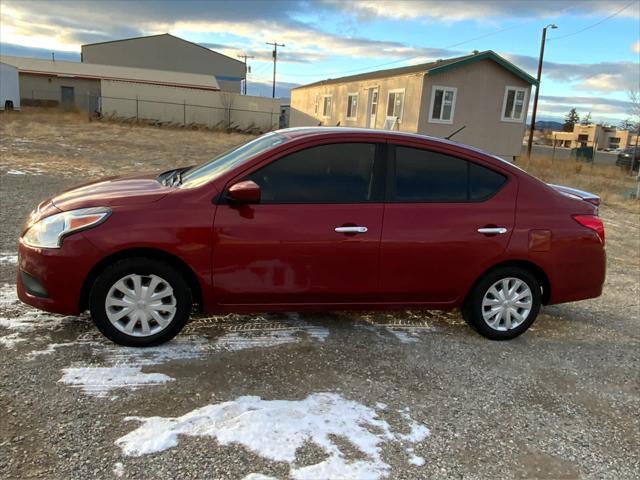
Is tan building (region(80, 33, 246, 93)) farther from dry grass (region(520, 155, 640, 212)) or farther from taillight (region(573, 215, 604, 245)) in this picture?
taillight (region(573, 215, 604, 245))

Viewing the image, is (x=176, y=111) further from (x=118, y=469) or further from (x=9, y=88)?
(x=118, y=469)

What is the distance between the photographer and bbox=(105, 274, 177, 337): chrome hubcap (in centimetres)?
365

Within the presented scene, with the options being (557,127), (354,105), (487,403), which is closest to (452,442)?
(487,403)

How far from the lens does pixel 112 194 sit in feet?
12.5

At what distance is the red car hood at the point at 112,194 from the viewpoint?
3682mm

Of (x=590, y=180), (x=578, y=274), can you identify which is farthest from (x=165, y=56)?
(x=578, y=274)

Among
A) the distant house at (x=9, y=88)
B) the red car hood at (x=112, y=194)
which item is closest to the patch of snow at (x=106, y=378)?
the red car hood at (x=112, y=194)

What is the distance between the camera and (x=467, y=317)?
14.6ft

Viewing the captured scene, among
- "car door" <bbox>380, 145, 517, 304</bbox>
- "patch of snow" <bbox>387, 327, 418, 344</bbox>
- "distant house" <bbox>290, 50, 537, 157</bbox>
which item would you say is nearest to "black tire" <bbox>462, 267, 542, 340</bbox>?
"car door" <bbox>380, 145, 517, 304</bbox>

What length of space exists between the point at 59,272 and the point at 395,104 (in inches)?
884

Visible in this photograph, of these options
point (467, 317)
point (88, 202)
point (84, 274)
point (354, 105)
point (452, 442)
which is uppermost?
point (354, 105)

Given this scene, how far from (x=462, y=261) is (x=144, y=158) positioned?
49.3 feet

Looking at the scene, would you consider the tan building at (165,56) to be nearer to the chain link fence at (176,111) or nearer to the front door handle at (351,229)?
the chain link fence at (176,111)

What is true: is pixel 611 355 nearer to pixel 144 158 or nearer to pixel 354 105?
pixel 144 158
